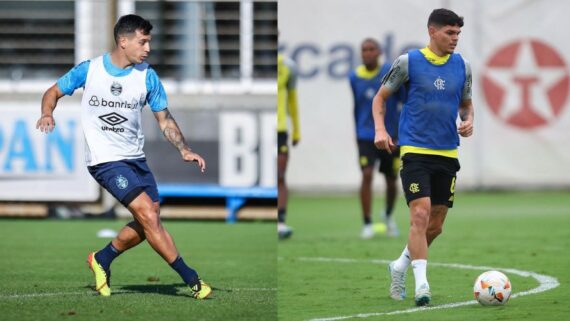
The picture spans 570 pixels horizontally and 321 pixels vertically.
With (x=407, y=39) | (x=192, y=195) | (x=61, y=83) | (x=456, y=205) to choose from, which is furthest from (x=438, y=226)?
(x=407, y=39)

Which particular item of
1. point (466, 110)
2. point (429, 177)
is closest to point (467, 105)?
point (466, 110)

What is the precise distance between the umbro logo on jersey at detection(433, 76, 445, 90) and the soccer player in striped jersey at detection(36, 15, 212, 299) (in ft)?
5.80

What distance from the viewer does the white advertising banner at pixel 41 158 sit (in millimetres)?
19734

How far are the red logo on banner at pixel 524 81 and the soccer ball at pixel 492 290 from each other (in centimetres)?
1441

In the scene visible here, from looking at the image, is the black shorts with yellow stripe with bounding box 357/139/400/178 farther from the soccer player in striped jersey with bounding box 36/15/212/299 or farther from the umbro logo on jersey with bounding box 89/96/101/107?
the umbro logo on jersey with bounding box 89/96/101/107

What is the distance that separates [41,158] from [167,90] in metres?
2.38

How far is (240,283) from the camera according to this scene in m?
10.3

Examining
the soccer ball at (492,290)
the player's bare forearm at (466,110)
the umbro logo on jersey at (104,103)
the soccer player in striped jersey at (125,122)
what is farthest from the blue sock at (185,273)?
the player's bare forearm at (466,110)

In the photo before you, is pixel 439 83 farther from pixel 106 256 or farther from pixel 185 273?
pixel 106 256

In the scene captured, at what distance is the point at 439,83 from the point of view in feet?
29.6

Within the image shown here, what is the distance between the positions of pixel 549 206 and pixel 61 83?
12761 mm

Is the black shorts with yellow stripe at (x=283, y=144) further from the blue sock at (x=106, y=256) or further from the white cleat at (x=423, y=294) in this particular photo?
the white cleat at (x=423, y=294)

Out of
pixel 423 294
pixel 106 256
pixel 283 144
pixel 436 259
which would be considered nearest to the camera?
Result: pixel 423 294

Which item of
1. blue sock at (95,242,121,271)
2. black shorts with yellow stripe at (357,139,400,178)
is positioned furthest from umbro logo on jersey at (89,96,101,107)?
black shorts with yellow stripe at (357,139,400,178)
